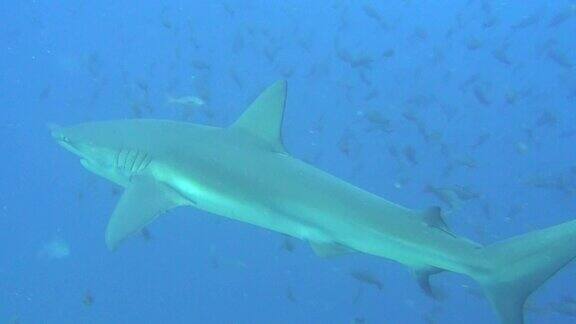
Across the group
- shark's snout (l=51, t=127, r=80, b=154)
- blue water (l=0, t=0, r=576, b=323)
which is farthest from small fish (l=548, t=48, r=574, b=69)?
shark's snout (l=51, t=127, r=80, b=154)

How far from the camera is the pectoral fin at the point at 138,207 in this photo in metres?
3.99

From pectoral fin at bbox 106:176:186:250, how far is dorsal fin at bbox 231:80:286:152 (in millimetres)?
686

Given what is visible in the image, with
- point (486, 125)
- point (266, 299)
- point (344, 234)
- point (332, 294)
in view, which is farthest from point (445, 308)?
point (486, 125)

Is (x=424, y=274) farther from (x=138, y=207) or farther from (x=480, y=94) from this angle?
(x=480, y=94)

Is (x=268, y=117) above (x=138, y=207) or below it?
above

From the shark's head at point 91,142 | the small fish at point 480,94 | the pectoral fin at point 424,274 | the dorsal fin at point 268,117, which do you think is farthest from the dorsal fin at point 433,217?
the small fish at point 480,94

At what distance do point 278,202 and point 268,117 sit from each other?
2.47ft

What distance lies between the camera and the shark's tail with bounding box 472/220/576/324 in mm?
3479

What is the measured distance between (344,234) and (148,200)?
1.38 meters

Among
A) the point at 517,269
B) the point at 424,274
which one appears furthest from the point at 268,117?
the point at 517,269

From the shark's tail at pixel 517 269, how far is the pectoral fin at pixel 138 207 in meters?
2.06

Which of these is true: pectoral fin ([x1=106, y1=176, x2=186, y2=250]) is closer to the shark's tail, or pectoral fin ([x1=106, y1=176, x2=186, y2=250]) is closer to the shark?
the shark

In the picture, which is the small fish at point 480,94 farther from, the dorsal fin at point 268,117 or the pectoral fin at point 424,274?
the pectoral fin at point 424,274

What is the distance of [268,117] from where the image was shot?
4316mm
